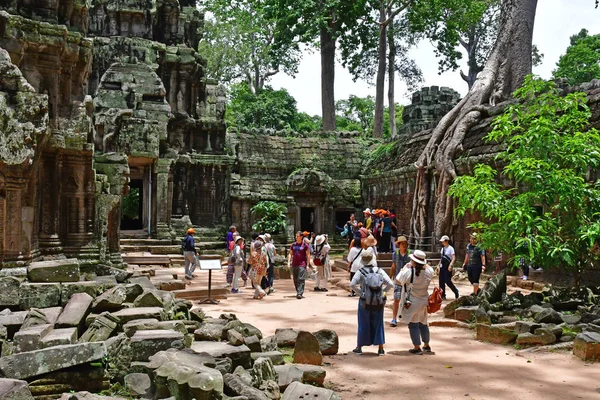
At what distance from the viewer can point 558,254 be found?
8586 millimetres

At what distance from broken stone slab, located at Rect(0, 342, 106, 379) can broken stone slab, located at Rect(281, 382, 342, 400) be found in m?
1.63

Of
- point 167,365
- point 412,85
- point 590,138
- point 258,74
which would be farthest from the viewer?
point 258,74

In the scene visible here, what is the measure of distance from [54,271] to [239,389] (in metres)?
3.28

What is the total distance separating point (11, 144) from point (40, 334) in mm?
3055

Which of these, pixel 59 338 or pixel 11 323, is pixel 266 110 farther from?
pixel 59 338

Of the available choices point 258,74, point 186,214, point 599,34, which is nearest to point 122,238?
point 186,214

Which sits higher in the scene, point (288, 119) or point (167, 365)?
point (288, 119)

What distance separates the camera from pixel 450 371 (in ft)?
19.7

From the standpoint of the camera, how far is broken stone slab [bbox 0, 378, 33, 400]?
3973 millimetres

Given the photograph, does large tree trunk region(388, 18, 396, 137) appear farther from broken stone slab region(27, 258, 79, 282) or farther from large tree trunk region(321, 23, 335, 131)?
broken stone slab region(27, 258, 79, 282)

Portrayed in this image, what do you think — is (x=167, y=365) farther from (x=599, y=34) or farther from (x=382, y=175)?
(x=599, y=34)

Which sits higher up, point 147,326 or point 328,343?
point 147,326

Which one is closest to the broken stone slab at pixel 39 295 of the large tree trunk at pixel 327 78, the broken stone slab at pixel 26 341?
the broken stone slab at pixel 26 341

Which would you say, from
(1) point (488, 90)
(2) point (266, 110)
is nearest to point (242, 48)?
(2) point (266, 110)
